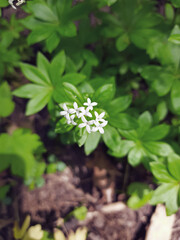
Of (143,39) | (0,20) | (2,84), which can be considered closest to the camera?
(143,39)

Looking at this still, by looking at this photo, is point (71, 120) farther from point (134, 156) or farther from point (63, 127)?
point (134, 156)

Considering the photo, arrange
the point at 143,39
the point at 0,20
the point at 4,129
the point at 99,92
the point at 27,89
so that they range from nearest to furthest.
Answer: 1. the point at 99,92
2. the point at 27,89
3. the point at 143,39
4. the point at 0,20
5. the point at 4,129

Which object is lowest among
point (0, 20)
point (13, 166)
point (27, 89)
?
point (13, 166)

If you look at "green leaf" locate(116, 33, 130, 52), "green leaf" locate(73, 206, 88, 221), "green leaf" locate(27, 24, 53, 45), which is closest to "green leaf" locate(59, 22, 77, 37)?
"green leaf" locate(27, 24, 53, 45)

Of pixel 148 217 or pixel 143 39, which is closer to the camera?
pixel 143 39

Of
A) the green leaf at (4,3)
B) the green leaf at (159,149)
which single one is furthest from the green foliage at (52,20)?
the green leaf at (159,149)

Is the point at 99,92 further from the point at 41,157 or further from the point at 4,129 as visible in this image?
the point at 4,129

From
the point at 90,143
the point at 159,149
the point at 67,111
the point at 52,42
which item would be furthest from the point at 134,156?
the point at 52,42

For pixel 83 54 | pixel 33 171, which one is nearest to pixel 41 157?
pixel 33 171

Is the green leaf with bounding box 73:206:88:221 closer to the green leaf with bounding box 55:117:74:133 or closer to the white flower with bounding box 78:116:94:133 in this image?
the green leaf with bounding box 55:117:74:133
